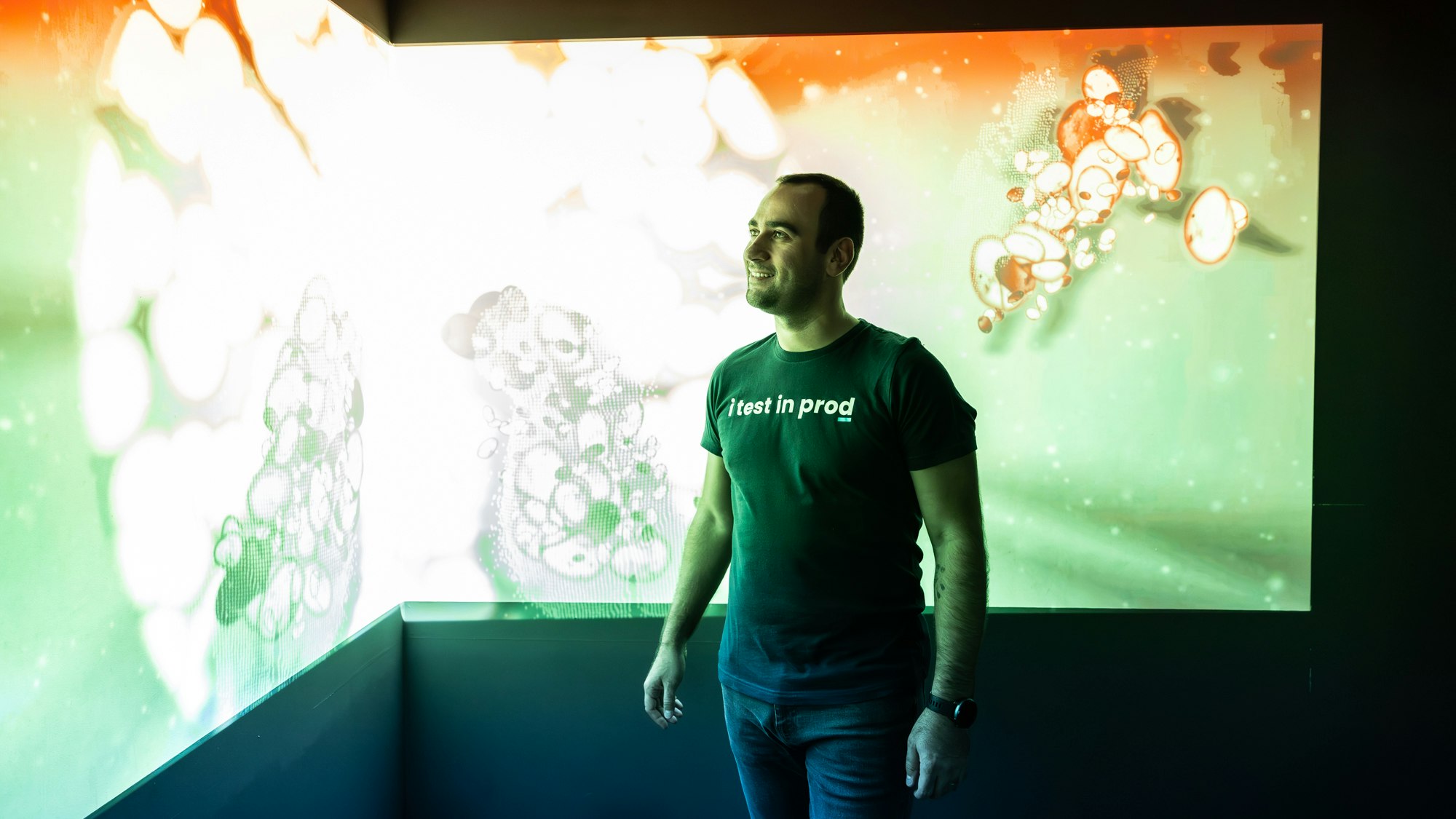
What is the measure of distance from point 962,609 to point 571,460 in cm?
130

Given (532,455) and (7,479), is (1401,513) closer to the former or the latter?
(532,455)

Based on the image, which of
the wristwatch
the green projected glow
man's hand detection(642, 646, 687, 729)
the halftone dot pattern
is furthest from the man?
the halftone dot pattern

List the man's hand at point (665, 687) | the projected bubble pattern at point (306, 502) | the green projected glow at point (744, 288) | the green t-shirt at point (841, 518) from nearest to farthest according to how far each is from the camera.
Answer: the green t-shirt at point (841, 518)
the man's hand at point (665, 687)
the projected bubble pattern at point (306, 502)
the green projected glow at point (744, 288)

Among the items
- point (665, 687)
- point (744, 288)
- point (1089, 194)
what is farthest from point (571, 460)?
point (1089, 194)

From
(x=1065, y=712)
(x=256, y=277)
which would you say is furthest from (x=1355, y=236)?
(x=256, y=277)

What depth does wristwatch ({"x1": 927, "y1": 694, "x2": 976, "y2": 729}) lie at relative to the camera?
4.38 ft

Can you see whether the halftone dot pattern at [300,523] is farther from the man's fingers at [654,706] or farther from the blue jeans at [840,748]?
the blue jeans at [840,748]

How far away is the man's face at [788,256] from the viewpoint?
4.96ft

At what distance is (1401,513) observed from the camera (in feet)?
7.50

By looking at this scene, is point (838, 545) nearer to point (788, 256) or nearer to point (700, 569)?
point (700, 569)

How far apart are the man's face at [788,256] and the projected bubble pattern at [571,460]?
93 cm

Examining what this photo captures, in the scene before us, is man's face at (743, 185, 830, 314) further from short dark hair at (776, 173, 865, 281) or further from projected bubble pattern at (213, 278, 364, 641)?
projected bubble pattern at (213, 278, 364, 641)

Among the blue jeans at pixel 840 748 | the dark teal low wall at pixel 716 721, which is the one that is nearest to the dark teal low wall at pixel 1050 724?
the dark teal low wall at pixel 716 721

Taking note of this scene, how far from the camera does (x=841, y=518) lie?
145 cm
